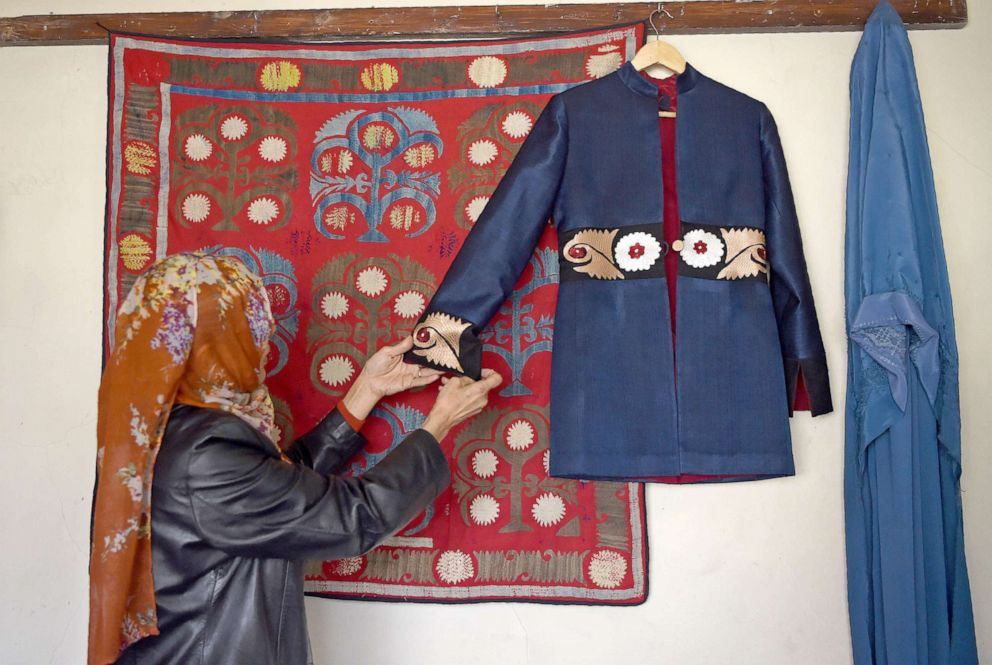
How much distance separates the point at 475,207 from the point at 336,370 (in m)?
0.51

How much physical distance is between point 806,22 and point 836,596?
1357mm

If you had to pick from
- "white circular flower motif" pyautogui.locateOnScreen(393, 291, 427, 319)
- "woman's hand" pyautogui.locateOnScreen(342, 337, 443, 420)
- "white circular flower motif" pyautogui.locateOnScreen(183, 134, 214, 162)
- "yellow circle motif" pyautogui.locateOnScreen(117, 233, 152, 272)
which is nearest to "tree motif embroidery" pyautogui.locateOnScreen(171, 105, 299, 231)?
"white circular flower motif" pyautogui.locateOnScreen(183, 134, 214, 162)

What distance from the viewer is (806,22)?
210 centimetres

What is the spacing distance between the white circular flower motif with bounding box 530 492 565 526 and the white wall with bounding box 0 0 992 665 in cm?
22

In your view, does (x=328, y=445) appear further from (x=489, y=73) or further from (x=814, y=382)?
(x=814, y=382)

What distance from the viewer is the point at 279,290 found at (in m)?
2.11

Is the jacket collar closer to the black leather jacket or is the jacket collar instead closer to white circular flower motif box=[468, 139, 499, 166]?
white circular flower motif box=[468, 139, 499, 166]

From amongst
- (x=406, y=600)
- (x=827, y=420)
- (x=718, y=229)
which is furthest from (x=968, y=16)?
(x=406, y=600)

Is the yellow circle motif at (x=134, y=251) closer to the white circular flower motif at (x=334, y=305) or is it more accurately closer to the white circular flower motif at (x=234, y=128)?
the white circular flower motif at (x=234, y=128)

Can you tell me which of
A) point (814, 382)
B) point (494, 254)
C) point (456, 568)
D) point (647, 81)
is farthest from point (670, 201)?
point (456, 568)

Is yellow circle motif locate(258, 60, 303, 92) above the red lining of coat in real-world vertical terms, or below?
above

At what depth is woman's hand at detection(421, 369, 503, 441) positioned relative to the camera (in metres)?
1.77

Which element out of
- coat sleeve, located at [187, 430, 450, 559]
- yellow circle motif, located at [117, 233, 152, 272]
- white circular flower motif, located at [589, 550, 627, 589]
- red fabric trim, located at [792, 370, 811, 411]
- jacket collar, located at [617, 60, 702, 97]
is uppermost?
jacket collar, located at [617, 60, 702, 97]

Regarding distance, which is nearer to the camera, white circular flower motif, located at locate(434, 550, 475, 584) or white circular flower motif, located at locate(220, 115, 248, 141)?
white circular flower motif, located at locate(434, 550, 475, 584)
